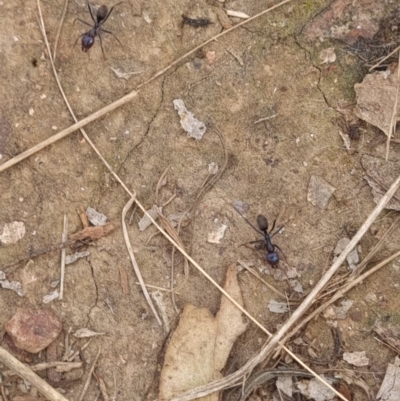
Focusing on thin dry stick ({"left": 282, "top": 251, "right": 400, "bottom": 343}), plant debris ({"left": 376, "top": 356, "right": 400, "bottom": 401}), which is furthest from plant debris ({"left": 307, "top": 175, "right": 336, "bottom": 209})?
plant debris ({"left": 376, "top": 356, "right": 400, "bottom": 401})

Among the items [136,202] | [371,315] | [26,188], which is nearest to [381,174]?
[371,315]

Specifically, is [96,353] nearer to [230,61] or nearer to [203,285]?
[203,285]

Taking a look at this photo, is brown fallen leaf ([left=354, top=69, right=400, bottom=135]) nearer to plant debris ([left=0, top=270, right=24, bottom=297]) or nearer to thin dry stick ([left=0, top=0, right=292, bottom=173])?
thin dry stick ([left=0, top=0, right=292, bottom=173])

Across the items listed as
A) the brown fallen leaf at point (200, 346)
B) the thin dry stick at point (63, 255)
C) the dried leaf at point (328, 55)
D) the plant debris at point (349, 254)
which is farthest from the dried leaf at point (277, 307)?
the dried leaf at point (328, 55)

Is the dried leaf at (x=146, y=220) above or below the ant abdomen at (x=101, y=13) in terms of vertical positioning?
below

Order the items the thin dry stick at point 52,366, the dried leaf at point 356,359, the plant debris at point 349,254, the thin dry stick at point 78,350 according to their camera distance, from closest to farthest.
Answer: the thin dry stick at point 52,366, the thin dry stick at point 78,350, the dried leaf at point 356,359, the plant debris at point 349,254

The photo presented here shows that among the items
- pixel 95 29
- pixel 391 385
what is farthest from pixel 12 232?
pixel 391 385

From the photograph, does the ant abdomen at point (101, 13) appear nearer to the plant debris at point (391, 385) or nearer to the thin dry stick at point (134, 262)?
the thin dry stick at point (134, 262)
